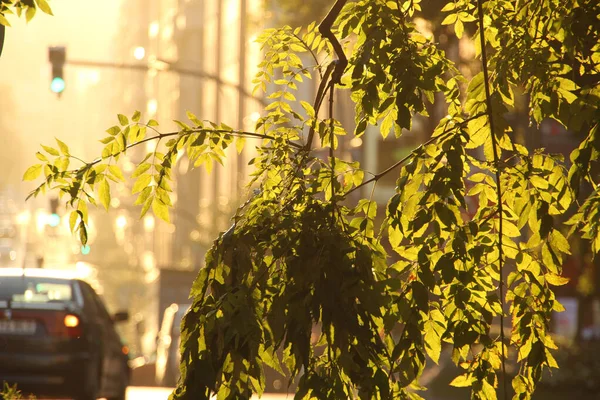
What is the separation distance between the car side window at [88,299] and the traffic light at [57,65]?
9.36m

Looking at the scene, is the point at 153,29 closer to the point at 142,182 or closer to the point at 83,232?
the point at 142,182

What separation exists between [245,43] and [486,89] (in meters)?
53.0

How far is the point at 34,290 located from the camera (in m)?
13.2

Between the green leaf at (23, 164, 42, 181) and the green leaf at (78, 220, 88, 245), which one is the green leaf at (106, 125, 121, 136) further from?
the green leaf at (78, 220, 88, 245)

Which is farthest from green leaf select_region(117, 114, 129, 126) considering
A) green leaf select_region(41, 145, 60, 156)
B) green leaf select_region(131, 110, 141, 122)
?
green leaf select_region(41, 145, 60, 156)

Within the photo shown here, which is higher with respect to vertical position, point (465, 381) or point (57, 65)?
point (57, 65)

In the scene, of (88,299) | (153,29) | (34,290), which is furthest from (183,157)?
(34,290)

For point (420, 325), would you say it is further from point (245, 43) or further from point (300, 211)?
point (245, 43)

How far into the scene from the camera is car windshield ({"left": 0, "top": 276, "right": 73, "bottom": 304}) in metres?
12.9

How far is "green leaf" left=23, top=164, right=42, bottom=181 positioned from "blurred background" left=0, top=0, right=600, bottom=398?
27 cm

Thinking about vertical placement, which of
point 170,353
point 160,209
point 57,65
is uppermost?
point 57,65

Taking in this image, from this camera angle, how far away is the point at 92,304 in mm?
13539

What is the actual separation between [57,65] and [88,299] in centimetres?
975

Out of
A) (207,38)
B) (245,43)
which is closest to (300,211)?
(245,43)
